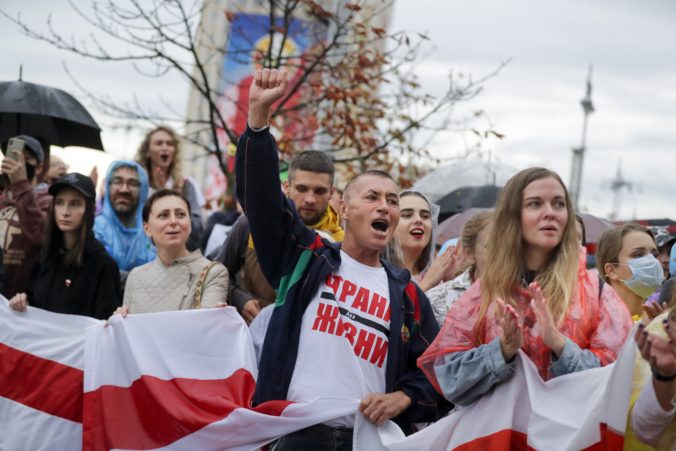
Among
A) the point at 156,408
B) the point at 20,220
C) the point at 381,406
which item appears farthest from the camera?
the point at 20,220

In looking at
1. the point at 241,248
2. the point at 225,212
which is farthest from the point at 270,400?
the point at 225,212

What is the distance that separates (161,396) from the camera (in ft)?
17.0

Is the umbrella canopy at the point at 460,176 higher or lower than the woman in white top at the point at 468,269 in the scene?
higher

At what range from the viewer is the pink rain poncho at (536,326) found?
3.85 meters

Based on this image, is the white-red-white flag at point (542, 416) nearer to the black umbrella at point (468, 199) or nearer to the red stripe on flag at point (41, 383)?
the red stripe on flag at point (41, 383)

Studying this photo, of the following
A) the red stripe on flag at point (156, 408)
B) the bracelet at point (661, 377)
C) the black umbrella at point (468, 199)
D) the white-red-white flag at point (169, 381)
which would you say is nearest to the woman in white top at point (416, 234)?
the white-red-white flag at point (169, 381)

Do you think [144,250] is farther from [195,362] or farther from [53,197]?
[195,362]

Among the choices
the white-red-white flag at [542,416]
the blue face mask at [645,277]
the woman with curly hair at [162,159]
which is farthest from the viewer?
the woman with curly hair at [162,159]

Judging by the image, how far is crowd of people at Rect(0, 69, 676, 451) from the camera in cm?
385

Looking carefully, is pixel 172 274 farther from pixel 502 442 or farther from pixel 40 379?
pixel 502 442

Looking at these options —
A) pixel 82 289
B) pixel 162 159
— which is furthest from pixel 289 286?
pixel 162 159

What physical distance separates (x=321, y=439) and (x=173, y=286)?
192 centimetres

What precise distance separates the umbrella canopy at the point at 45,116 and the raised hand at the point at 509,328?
540 centimetres

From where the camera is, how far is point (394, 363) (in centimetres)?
439
